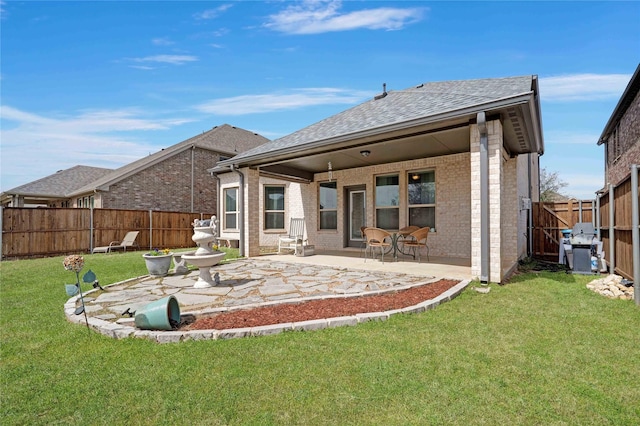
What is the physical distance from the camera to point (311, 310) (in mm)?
3916

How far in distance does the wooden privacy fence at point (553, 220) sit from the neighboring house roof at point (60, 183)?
79.3 ft

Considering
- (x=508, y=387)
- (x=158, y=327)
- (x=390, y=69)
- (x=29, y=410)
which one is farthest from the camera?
(x=390, y=69)

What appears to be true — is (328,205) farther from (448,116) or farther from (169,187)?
(169,187)

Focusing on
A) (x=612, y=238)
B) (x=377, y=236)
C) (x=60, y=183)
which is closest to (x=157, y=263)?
(x=377, y=236)

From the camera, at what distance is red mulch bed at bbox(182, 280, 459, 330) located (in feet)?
11.4

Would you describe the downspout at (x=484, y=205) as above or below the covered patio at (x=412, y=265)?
above

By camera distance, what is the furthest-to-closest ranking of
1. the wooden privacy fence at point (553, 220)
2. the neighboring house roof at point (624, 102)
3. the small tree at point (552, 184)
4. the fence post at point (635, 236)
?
the small tree at point (552, 184) < the neighboring house roof at point (624, 102) < the wooden privacy fence at point (553, 220) < the fence post at point (635, 236)

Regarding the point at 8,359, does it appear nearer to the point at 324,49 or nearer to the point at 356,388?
the point at 356,388

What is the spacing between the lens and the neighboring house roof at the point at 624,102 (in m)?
10.2

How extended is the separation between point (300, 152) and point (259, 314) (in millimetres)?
4844

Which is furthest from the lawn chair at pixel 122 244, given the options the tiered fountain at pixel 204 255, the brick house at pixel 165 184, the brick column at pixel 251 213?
the tiered fountain at pixel 204 255

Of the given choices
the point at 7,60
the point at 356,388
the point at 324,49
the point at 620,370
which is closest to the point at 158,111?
the point at 7,60

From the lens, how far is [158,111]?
11.3 m

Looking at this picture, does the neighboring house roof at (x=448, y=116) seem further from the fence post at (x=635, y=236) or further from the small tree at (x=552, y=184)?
the small tree at (x=552, y=184)
